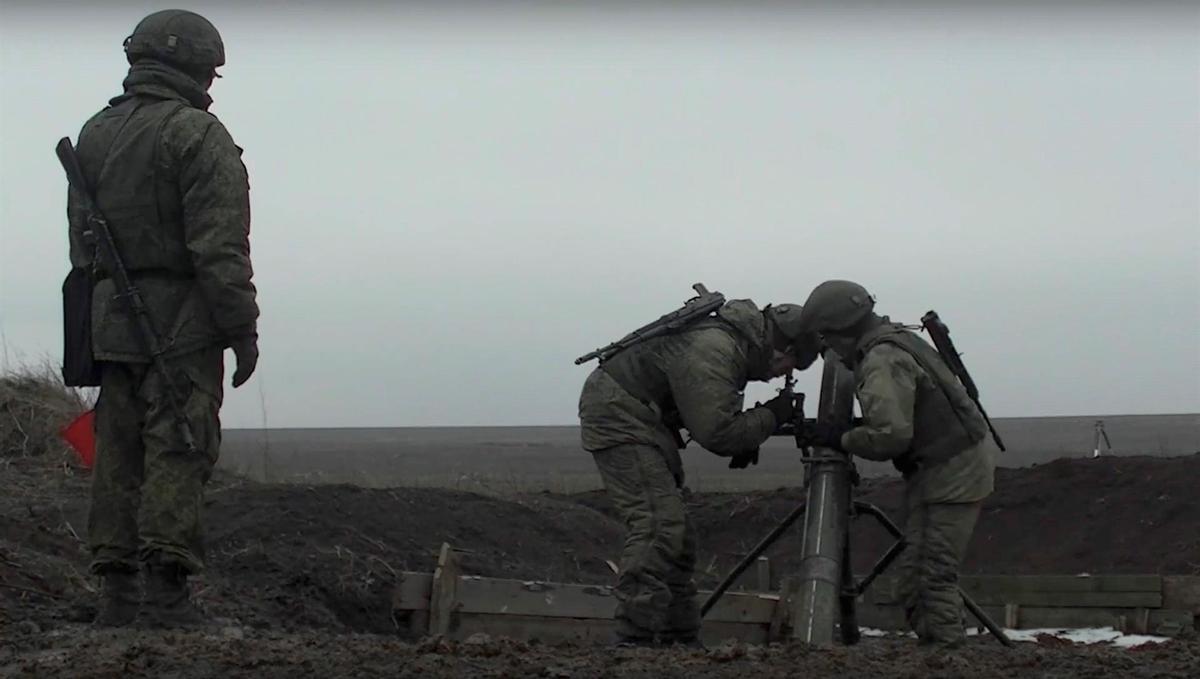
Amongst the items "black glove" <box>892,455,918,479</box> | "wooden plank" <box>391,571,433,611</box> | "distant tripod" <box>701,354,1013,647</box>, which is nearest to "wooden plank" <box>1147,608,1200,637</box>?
"distant tripod" <box>701,354,1013,647</box>

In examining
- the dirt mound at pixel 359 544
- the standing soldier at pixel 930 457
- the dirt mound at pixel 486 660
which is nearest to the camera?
the dirt mound at pixel 486 660

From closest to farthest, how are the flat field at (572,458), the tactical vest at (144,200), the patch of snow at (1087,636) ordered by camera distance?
the tactical vest at (144,200), the patch of snow at (1087,636), the flat field at (572,458)

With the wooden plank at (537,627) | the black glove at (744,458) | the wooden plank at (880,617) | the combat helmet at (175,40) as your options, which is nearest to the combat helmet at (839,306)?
the black glove at (744,458)

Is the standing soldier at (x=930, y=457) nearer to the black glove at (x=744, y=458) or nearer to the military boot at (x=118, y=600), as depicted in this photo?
the black glove at (x=744, y=458)

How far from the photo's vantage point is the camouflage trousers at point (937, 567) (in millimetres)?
7910

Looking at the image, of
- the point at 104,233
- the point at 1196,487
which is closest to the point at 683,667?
the point at 104,233

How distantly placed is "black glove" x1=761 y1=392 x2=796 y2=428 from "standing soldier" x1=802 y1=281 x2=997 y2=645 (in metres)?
0.62

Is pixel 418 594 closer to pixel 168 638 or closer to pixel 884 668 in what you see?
pixel 168 638

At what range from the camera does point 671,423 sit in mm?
8914

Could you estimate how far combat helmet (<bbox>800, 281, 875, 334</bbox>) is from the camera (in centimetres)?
827

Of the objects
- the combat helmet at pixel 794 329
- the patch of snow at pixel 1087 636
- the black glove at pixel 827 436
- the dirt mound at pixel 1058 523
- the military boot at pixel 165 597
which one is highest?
the combat helmet at pixel 794 329

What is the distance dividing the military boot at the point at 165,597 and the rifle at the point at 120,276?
556 millimetres

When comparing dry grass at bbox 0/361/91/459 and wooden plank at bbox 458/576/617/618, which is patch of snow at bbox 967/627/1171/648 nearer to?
wooden plank at bbox 458/576/617/618

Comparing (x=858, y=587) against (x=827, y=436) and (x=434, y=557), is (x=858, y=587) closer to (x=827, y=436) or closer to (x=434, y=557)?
(x=827, y=436)
